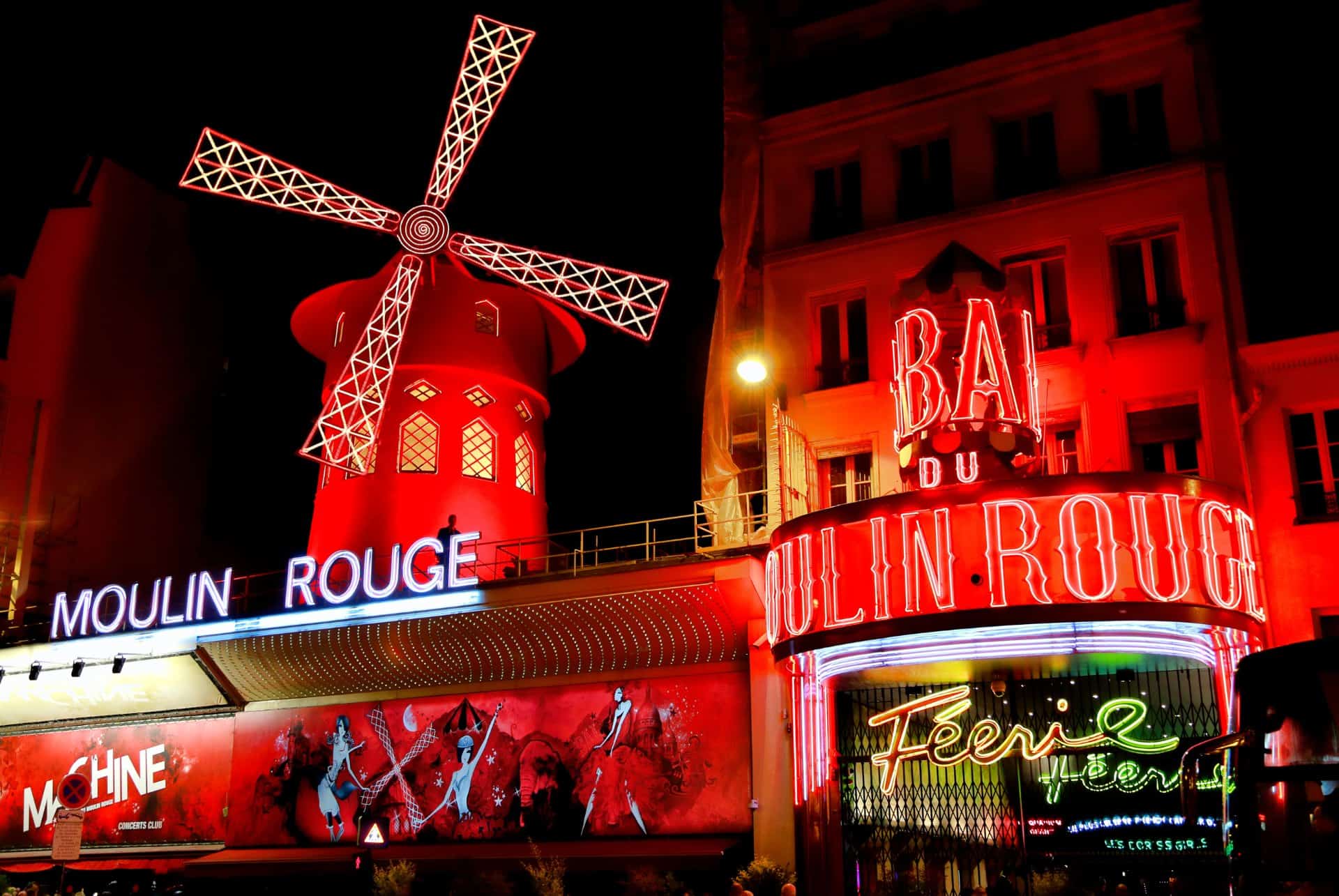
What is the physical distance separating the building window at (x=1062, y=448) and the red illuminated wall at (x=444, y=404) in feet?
26.8

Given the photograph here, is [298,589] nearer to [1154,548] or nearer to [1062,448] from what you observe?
[1062,448]

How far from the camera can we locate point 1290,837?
253 inches

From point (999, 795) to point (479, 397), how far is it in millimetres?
9373

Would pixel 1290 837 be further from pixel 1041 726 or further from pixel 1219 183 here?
pixel 1219 183

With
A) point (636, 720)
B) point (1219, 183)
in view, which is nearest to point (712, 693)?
point (636, 720)

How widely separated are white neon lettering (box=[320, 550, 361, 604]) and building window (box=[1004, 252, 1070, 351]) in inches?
338

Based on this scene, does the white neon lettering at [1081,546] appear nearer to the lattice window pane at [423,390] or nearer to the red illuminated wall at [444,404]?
the red illuminated wall at [444,404]

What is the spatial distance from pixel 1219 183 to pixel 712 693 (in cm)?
773

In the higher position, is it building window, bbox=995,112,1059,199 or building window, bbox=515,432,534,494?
building window, bbox=995,112,1059,199

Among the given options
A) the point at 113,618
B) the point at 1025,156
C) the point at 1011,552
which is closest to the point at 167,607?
the point at 113,618

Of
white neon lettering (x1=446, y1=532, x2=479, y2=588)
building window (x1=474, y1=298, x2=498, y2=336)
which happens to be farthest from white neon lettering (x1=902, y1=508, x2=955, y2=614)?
building window (x1=474, y1=298, x2=498, y2=336)

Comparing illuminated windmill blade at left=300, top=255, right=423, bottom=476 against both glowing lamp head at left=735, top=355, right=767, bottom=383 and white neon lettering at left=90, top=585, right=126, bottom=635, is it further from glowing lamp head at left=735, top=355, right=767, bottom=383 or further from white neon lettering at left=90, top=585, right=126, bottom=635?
glowing lamp head at left=735, top=355, right=767, bottom=383

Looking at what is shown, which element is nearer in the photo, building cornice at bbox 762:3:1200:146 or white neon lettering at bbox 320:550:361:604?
building cornice at bbox 762:3:1200:146

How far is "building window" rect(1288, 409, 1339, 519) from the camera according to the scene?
1177 cm
